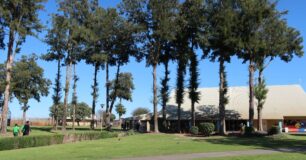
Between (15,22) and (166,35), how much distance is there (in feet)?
53.5

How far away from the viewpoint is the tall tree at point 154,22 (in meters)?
47.4

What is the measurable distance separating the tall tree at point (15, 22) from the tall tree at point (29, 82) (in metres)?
29.0

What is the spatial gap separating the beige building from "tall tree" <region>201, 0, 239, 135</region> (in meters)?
11.4

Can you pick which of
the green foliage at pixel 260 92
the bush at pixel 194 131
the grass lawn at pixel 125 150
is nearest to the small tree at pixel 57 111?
the bush at pixel 194 131

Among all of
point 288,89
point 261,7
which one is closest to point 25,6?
point 261,7

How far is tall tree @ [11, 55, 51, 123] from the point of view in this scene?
237 ft

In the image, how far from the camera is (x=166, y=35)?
4759 centimetres

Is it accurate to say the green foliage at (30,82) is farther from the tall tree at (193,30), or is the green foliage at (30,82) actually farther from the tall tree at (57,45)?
the tall tree at (193,30)

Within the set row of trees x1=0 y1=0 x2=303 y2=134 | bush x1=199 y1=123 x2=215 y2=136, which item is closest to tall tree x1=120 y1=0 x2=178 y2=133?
row of trees x1=0 y1=0 x2=303 y2=134

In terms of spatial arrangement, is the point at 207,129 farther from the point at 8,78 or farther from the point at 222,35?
the point at 8,78

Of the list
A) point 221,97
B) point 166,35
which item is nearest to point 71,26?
point 166,35

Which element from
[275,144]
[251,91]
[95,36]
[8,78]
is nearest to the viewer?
[275,144]

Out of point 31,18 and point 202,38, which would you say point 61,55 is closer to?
point 31,18

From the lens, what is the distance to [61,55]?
60500mm
